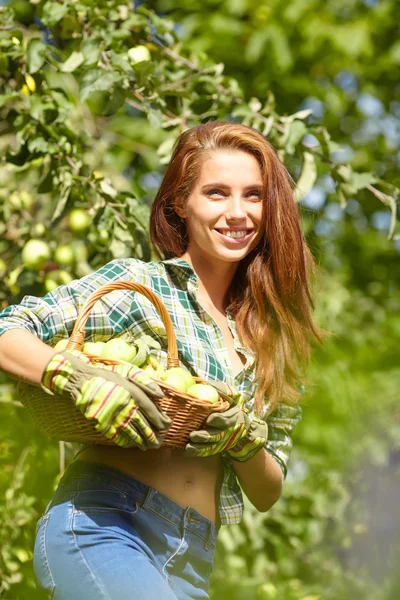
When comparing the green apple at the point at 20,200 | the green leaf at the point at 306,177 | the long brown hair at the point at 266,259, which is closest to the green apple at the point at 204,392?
the long brown hair at the point at 266,259

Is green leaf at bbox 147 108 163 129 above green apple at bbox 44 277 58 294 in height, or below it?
above

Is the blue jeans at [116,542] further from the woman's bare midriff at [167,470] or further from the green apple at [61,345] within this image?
the green apple at [61,345]

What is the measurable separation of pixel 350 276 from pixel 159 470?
3.43m

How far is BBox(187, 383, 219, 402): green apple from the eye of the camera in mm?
1667

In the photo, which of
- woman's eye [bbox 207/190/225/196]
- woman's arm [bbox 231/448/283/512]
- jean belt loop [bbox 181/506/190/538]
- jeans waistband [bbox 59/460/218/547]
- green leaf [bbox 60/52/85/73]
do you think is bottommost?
woman's arm [bbox 231/448/283/512]

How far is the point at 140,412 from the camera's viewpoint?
1512mm

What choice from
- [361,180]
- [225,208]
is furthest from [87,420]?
[361,180]

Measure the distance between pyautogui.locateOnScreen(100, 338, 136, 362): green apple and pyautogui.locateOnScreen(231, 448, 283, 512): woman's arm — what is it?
1.36 ft

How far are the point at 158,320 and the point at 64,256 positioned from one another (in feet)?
3.10

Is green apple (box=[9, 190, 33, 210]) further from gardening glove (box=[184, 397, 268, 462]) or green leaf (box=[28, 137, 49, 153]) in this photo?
gardening glove (box=[184, 397, 268, 462])

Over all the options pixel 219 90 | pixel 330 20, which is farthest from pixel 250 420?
pixel 330 20

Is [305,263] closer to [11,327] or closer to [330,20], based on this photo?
[11,327]

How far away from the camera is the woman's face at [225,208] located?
2.03m

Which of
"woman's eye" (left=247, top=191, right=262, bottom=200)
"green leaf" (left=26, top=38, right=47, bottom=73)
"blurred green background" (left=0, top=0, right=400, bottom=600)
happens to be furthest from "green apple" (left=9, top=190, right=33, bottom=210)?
"woman's eye" (left=247, top=191, right=262, bottom=200)
